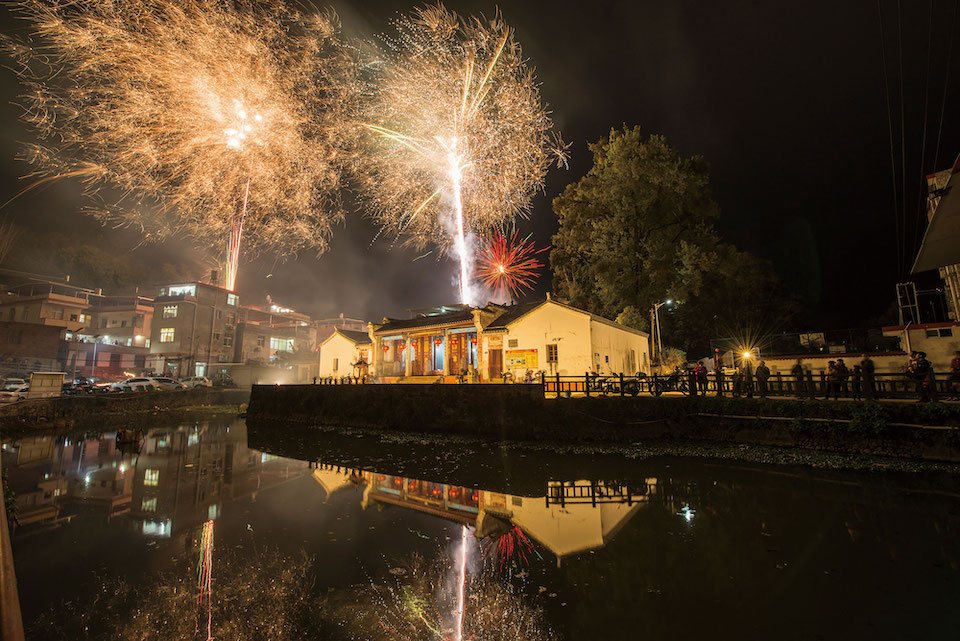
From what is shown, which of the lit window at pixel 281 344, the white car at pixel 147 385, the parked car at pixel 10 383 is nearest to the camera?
the parked car at pixel 10 383

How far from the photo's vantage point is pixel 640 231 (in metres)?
28.2

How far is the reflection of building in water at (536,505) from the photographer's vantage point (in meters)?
7.46

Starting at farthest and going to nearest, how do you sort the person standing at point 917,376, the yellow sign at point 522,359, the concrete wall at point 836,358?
the yellow sign at point 522,359, the concrete wall at point 836,358, the person standing at point 917,376

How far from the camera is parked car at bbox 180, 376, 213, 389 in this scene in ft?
141

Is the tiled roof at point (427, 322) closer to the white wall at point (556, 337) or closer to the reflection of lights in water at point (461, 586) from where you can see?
the white wall at point (556, 337)

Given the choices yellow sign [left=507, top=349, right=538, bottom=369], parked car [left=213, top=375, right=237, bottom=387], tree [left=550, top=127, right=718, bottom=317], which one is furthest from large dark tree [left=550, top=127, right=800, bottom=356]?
parked car [left=213, top=375, right=237, bottom=387]

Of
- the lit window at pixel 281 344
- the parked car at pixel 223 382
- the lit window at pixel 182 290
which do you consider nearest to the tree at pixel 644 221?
the parked car at pixel 223 382

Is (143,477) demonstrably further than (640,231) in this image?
No

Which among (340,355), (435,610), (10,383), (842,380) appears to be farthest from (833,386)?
(10,383)

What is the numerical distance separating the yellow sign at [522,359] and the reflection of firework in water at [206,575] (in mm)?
17865

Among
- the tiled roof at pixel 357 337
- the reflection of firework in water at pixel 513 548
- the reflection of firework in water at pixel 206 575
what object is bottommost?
the reflection of firework in water at pixel 206 575

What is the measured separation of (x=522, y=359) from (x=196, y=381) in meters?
39.2

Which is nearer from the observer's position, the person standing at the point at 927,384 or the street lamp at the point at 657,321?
the person standing at the point at 927,384

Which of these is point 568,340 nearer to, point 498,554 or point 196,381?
point 498,554
